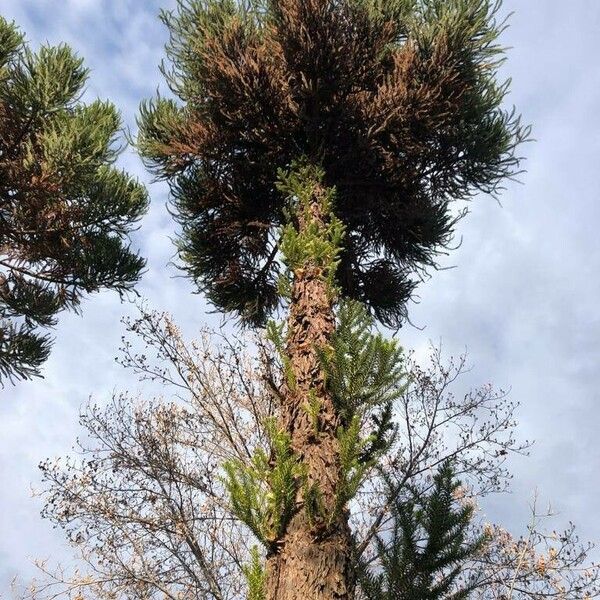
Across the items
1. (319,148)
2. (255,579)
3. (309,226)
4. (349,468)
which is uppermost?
(319,148)

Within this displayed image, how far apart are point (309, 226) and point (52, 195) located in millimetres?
4610

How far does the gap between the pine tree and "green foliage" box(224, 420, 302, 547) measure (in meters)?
0.46

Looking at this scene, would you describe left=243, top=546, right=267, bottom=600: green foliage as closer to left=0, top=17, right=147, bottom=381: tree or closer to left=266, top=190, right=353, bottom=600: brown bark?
left=266, top=190, right=353, bottom=600: brown bark

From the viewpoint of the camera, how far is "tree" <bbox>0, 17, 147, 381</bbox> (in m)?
8.34

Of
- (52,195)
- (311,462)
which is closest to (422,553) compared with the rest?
(311,462)

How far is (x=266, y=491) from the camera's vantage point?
12.2 ft

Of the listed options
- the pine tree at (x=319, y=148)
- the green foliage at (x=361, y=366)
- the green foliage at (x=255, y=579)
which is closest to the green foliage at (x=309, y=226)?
the pine tree at (x=319, y=148)

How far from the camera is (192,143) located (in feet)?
20.8

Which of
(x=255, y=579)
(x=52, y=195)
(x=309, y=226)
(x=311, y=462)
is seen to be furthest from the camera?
(x=52, y=195)

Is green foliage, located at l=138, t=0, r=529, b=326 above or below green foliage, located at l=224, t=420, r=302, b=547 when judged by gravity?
above

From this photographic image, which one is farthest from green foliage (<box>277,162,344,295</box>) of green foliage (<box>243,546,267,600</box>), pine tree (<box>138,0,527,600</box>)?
green foliage (<box>243,546,267,600</box>)

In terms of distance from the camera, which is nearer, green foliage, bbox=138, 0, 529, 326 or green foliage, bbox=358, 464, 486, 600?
green foliage, bbox=358, 464, 486, 600

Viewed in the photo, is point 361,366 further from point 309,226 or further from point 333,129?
point 333,129

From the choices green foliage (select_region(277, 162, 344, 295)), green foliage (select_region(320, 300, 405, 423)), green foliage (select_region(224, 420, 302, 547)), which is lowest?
green foliage (select_region(224, 420, 302, 547))
